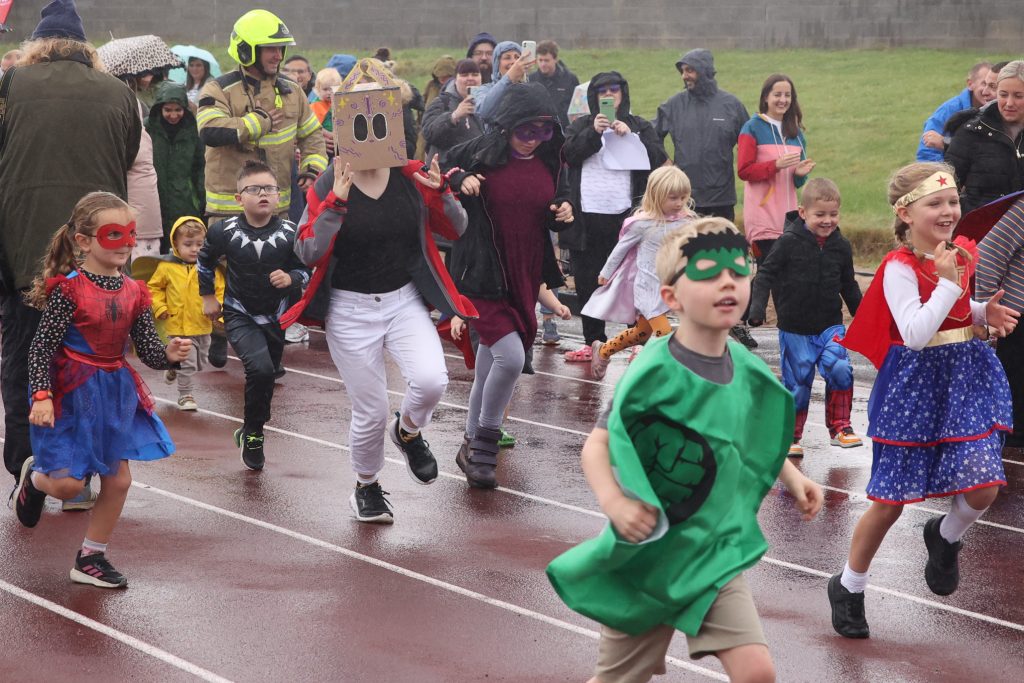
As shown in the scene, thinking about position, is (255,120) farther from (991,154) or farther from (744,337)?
(991,154)

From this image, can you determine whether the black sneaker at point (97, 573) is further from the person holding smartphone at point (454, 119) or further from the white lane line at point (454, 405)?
the person holding smartphone at point (454, 119)

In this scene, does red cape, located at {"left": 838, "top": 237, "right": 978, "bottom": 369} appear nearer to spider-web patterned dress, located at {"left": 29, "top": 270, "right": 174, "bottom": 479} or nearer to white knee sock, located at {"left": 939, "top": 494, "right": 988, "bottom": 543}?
white knee sock, located at {"left": 939, "top": 494, "right": 988, "bottom": 543}

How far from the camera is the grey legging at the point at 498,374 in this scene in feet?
26.5

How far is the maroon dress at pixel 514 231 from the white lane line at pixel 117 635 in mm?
2913

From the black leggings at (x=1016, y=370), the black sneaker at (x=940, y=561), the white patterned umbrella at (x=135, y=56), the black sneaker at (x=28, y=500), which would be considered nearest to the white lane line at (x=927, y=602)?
the black sneaker at (x=940, y=561)

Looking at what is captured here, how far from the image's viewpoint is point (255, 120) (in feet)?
35.2

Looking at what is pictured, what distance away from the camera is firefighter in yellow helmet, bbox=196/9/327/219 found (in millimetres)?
10500

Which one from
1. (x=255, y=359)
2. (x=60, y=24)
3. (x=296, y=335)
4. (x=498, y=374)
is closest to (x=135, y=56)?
(x=296, y=335)

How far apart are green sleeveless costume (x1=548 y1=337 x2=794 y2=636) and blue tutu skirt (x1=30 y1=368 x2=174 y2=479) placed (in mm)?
2640

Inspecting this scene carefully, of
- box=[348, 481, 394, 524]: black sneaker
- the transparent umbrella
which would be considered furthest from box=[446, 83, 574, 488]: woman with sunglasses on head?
the transparent umbrella

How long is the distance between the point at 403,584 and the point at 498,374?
1.92 meters

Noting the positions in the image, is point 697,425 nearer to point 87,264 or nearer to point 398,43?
point 87,264

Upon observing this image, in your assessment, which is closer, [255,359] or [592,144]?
[255,359]

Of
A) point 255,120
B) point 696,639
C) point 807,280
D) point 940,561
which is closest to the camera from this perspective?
point 696,639
